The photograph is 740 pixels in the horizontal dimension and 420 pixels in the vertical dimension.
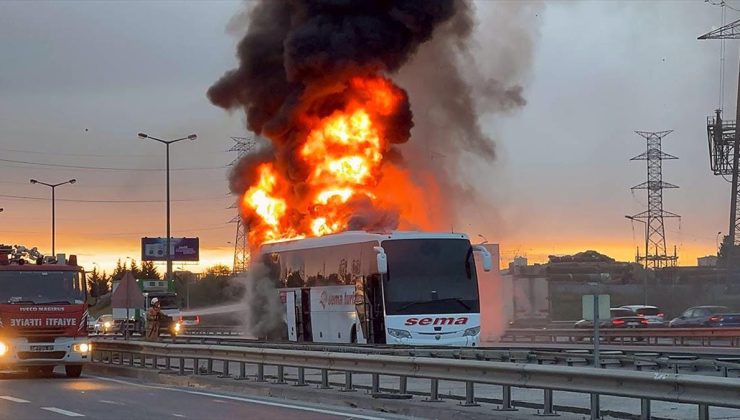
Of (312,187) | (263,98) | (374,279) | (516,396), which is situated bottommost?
(516,396)

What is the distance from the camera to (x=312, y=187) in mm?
41844

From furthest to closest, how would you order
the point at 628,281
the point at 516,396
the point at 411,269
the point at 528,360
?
the point at 628,281
the point at 411,269
the point at 528,360
the point at 516,396

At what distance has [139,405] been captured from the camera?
18.9 m

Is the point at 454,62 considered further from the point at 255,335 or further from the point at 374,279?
the point at 374,279

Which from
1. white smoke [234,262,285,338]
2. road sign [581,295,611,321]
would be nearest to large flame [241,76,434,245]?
white smoke [234,262,285,338]

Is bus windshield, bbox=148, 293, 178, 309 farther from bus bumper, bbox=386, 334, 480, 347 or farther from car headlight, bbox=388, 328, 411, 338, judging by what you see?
bus bumper, bbox=386, 334, 480, 347

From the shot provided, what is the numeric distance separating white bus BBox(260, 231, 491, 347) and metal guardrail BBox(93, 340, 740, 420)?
6334 millimetres

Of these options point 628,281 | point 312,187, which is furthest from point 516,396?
point 628,281

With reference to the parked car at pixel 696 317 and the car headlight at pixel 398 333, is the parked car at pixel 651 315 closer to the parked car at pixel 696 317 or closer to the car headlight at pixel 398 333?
the parked car at pixel 696 317

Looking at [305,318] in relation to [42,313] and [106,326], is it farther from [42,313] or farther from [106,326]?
[106,326]

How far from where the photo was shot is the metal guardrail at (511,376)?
1233 cm

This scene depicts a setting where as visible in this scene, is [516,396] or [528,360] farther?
[528,360]

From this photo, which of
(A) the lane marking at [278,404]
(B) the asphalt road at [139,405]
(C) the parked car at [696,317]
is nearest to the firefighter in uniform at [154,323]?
(A) the lane marking at [278,404]

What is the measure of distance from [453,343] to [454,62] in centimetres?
1834
